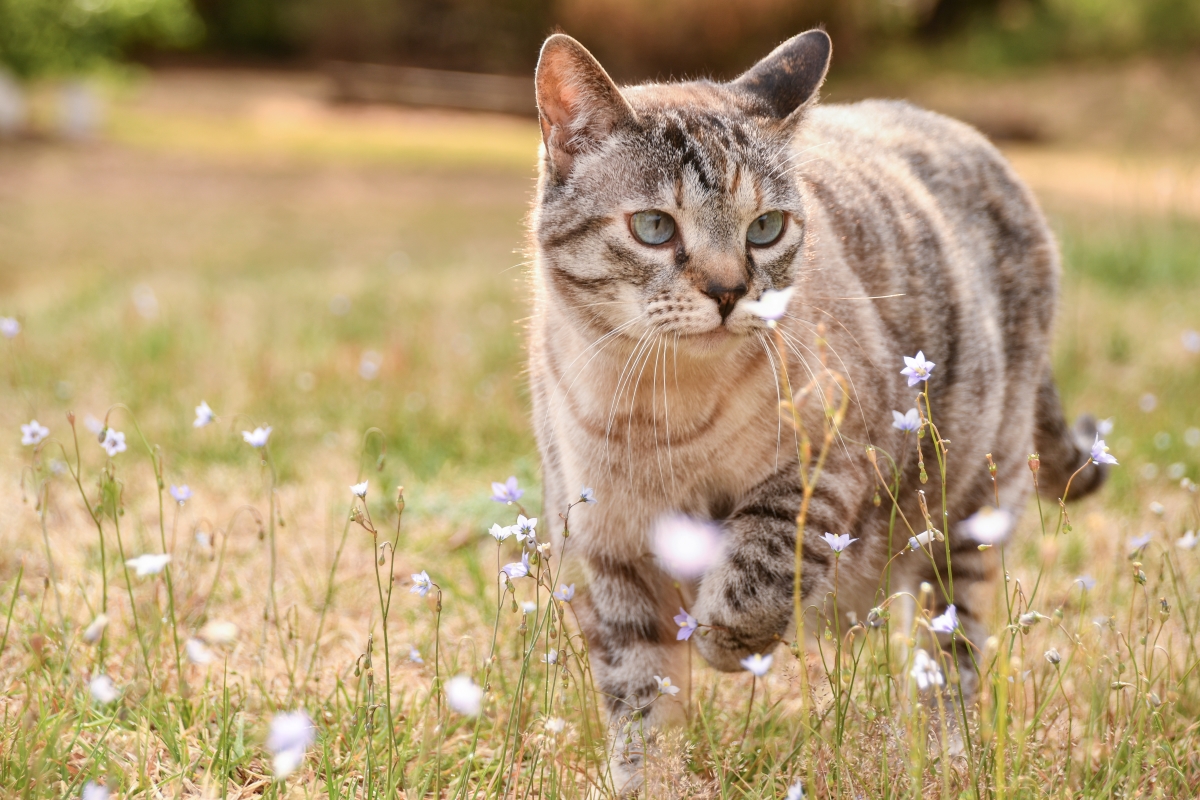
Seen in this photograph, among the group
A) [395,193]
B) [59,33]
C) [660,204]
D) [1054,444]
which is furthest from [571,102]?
[59,33]

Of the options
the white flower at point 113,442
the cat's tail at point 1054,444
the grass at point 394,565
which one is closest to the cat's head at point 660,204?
the grass at point 394,565

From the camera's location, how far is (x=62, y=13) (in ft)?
46.8

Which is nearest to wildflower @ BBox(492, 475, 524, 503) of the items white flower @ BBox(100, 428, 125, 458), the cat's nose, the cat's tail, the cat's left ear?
the cat's nose

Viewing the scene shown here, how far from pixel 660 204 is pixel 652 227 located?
55 mm

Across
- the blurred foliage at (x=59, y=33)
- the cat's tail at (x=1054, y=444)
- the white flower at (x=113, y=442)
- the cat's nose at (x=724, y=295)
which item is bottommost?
the blurred foliage at (x=59, y=33)

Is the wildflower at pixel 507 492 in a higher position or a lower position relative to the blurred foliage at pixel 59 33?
higher

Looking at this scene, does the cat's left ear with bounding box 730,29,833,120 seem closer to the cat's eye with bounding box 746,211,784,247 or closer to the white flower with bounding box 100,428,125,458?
the cat's eye with bounding box 746,211,784,247

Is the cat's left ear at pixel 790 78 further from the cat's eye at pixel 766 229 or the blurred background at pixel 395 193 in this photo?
the blurred background at pixel 395 193

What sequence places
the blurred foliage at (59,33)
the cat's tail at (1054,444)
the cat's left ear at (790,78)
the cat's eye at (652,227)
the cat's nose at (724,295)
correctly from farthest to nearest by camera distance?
the blurred foliage at (59,33) → the cat's tail at (1054,444) → the cat's left ear at (790,78) → the cat's eye at (652,227) → the cat's nose at (724,295)

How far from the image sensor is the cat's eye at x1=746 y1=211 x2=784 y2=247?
2.36 metres

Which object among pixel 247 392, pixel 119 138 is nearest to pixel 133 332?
pixel 247 392

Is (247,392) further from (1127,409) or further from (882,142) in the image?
(1127,409)

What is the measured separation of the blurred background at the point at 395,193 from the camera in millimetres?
4430

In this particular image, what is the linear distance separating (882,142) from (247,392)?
9.39 feet
